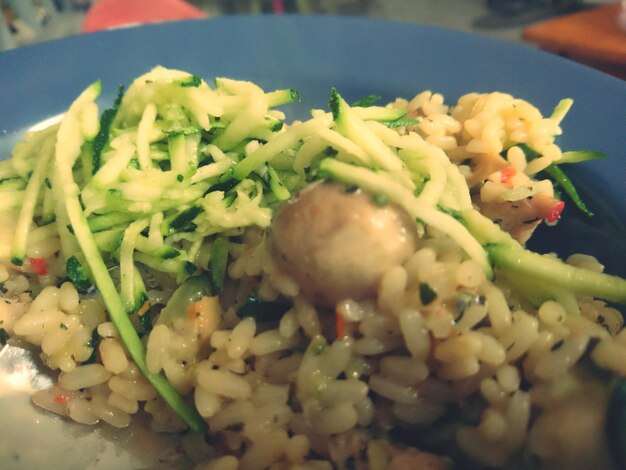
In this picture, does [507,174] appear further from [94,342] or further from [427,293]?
[94,342]

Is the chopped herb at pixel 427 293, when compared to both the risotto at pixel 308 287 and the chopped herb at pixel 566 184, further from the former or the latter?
the chopped herb at pixel 566 184

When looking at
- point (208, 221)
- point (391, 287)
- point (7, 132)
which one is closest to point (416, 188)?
point (391, 287)

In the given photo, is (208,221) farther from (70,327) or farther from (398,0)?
(398,0)

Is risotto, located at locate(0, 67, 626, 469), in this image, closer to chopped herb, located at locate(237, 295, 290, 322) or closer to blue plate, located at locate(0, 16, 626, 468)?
chopped herb, located at locate(237, 295, 290, 322)

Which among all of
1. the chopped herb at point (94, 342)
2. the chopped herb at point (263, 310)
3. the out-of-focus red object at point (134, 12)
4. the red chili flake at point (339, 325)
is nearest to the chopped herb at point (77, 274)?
the chopped herb at point (94, 342)

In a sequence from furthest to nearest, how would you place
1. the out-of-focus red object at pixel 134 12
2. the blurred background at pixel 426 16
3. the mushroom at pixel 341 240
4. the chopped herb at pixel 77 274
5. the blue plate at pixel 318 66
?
the out-of-focus red object at pixel 134 12, the blurred background at pixel 426 16, the blue plate at pixel 318 66, the chopped herb at pixel 77 274, the mushroom at pixel 341 240

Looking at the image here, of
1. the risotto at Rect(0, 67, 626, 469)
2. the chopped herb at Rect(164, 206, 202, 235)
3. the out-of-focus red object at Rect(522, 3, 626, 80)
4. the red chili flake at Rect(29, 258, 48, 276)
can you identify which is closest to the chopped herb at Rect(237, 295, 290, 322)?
the risotto at Rect(0, 67, 626, 469)

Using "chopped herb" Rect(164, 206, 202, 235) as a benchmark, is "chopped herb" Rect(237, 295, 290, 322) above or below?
below
